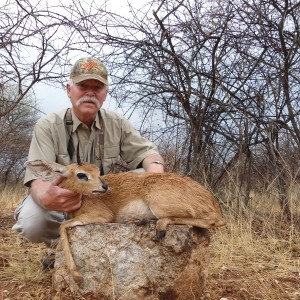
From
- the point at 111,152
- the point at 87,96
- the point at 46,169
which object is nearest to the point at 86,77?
the point at 87,96

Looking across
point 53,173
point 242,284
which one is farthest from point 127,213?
point 242,284

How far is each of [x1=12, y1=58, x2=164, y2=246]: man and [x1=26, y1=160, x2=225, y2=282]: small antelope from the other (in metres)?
0.62

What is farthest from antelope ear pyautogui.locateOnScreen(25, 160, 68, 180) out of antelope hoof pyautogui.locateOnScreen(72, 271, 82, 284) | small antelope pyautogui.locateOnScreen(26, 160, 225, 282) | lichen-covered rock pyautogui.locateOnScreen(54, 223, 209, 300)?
antelope hoof pyautogui.locateOnScreen(72, 271, 82, 284)

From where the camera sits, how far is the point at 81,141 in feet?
17.2

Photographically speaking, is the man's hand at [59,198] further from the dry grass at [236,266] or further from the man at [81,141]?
the dry grass at [236,266]

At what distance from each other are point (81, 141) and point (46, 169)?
4.09 feet

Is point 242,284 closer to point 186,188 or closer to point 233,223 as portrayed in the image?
point 186,188

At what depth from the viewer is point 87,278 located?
12.6ft

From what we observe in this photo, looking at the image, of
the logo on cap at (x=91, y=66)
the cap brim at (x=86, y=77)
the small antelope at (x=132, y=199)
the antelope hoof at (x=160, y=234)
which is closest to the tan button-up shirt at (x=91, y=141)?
the cap brim at (x=86, y=77)

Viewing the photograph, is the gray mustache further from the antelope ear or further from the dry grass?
the dry grass

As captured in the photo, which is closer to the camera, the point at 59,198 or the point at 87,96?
the point at 59,198

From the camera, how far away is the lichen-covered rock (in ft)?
12.5

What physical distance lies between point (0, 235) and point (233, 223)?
3.43m

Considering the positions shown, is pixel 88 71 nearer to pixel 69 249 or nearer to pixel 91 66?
pixel 91 66
